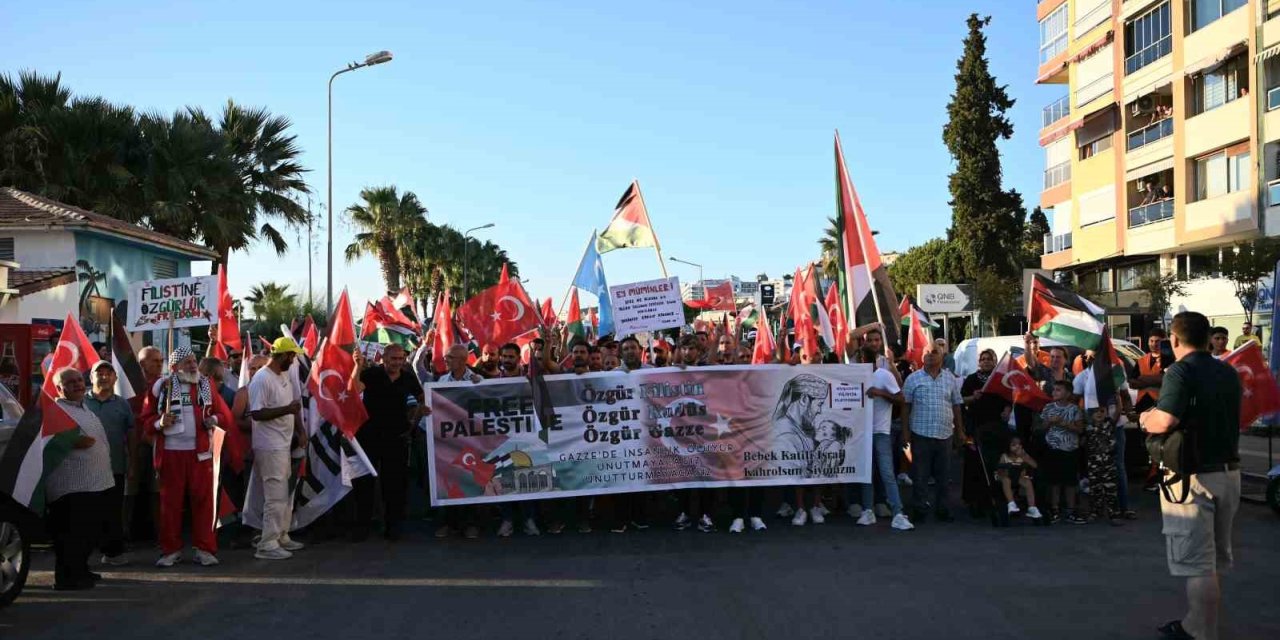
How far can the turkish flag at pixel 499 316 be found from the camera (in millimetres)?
14914

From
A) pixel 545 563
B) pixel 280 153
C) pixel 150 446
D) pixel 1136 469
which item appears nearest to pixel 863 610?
pixel 545 563

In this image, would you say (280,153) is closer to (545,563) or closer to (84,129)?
(84,129)

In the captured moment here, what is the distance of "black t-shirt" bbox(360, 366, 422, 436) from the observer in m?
→ 10.2

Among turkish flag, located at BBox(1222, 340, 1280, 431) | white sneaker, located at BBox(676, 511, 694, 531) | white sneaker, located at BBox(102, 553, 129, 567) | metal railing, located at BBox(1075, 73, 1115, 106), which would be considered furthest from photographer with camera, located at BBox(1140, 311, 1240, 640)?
metal railing, located at BBox(1075, 73, 1115, 106)

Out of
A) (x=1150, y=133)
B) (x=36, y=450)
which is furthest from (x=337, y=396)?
(x=1150, y=133)

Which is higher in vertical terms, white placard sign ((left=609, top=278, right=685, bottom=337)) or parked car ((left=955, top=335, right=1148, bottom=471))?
white placard sign ((left=609, top=278, right=685, bottom=337))

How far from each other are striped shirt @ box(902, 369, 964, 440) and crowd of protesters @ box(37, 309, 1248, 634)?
0.6 inches

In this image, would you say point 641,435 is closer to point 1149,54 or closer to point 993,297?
point 1149,54

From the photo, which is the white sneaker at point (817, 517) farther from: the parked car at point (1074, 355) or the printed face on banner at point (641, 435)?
the parked car at point (1074, 355)

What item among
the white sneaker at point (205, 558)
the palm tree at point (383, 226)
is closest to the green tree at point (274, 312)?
the palm tree at point (383, 226)

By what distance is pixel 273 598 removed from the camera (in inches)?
301

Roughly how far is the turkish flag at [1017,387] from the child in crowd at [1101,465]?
53cm

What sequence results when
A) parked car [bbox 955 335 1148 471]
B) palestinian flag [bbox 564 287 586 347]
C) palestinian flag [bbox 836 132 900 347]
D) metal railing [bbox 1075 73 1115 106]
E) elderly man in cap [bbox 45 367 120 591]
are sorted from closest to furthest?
elderly man in cap [bbox 45 367 120 591] < palestinian flag [bbox 836 132 900 347] < parked car [bbox 955 335 1148 471] < palestinian flag [bbox 564 287 586 347] < metal railing [bbox 1075 73 1115 106]

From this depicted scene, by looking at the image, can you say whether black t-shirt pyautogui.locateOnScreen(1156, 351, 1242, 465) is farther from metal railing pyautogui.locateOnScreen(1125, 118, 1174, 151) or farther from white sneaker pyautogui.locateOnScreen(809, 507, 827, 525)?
metal railing pyautogui.locateOnScreen(1125, 118, 1174, 151)
